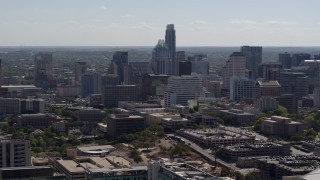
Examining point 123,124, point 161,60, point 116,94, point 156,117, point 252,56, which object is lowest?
point 156,117

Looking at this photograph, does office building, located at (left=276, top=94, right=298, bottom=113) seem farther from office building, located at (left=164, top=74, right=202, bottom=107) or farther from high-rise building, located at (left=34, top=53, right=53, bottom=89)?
high-rise building, located at (left=34, top=53, right=53, bottom=89)

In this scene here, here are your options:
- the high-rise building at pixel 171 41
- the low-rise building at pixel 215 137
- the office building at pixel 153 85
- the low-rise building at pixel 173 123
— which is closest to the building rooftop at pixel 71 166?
the low-rise building at pixel 215 137

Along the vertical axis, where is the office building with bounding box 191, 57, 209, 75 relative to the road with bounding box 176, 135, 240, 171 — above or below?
above

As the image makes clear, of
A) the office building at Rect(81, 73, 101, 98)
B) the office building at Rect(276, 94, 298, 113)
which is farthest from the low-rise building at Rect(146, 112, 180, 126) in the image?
the office building at Rect(81, 73, 101, 98)

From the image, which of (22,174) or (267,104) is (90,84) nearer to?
(267,104)

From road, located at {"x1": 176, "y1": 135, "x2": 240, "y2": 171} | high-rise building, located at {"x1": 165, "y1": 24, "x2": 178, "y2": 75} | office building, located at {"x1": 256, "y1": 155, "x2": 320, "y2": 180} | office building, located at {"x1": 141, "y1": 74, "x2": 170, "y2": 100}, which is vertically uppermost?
high-rise building, located at {"x1": 165, "y1": 24, "x2": 178, "y2": 75}

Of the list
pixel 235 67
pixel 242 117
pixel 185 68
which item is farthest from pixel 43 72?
pixel 242 117

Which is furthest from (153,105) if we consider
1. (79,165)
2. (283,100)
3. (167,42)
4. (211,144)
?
(167,42)
